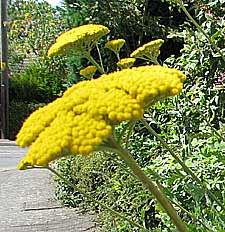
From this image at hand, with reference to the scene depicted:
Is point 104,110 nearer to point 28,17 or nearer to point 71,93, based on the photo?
point 71,93

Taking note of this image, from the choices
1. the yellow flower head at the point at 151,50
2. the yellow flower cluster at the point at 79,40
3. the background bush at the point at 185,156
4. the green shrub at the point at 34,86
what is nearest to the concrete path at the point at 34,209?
the background bush at the point at 185,156

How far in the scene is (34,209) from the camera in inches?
228

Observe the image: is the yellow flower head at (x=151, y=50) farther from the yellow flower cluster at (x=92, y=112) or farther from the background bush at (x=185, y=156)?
the yellow flower cluster at (x=92, y=112)

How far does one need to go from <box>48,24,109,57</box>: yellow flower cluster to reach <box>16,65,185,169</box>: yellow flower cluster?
56cm

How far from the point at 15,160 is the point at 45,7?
864 centimetres

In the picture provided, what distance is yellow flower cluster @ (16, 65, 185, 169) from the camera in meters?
1.09

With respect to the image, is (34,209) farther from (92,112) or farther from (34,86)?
(34,86)

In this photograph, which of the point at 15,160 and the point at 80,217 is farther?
the point at 15,160

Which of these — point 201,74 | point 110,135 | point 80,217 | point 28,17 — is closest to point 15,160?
point 80,217

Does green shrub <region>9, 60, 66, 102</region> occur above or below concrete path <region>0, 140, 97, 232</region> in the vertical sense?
below

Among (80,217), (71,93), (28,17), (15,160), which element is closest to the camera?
(71,93)

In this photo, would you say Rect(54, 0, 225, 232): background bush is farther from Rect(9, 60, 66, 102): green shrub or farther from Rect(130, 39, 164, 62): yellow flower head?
Rect(9, 60, 66, 102): green shrub

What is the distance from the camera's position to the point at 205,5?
→ 161 inches

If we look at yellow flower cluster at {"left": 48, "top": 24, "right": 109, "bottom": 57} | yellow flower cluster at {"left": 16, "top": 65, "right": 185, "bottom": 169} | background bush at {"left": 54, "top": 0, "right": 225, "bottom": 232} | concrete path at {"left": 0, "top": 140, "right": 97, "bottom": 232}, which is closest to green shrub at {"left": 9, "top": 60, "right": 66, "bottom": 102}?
concrete path at {"left": 0, "top": 140, "right": 97, "bottom": 232}
